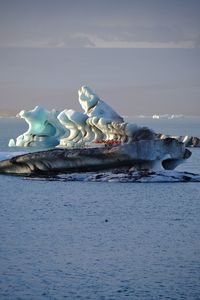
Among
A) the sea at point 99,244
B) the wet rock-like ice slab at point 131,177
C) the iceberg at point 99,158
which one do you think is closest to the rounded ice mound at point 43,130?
the iceberg at point 99,158

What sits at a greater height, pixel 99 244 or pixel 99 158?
pixel 99 158

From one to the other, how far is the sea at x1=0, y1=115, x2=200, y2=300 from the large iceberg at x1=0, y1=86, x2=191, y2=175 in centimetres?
378

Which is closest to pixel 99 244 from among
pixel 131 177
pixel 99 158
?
pixel 131 177

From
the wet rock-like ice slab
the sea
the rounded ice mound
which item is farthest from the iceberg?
the rounded ice mound

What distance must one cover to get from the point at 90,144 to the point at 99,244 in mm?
33113

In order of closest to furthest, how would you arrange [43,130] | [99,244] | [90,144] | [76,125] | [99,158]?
1. [99,244]
2. [99,158]
3. [90,144]
4. [76,125]
5. [43,130]

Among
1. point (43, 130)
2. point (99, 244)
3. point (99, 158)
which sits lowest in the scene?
point (99, 244)

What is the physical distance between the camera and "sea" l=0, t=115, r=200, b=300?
412 inches

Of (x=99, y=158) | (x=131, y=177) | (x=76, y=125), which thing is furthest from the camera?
(x=76, y=125)

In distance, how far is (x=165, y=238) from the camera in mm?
14328

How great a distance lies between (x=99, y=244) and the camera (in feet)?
44.5

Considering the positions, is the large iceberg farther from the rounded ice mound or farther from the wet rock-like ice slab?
the wet rock-like ice slab

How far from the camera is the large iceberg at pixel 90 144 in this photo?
26594mm

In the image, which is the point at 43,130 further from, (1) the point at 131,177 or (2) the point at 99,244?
(2) the point at 99,244
